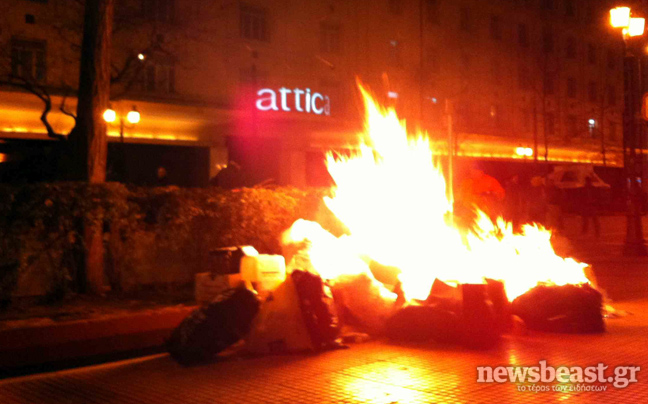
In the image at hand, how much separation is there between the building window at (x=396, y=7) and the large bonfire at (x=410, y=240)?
24845 mm

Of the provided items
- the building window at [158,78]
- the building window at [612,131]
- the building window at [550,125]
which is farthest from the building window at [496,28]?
the building window at [158,78]

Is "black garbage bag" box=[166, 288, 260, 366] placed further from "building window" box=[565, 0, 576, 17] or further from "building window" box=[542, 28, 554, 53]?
"building window" box=[565, 0, 576, 17]

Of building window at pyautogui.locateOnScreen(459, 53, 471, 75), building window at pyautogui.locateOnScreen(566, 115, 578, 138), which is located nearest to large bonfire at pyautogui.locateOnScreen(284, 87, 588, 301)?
building window at pyautogui.locateOnScreen(459, 53, 471, 75)

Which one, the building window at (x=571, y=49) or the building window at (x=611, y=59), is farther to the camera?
the building window at (x=611, y=59)

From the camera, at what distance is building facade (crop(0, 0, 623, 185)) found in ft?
83.0

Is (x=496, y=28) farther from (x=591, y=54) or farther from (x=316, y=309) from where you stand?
(x=316, y=309)

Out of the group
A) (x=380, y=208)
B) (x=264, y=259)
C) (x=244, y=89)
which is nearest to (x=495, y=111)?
(x=244, y=89)

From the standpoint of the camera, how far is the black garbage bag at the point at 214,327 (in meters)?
6.96

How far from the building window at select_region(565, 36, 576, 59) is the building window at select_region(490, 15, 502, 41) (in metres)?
8.64

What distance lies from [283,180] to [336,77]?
7.68 metres

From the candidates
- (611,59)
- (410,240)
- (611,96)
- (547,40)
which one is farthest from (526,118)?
(410,240)

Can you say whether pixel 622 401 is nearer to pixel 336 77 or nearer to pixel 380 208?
pixel 380 208

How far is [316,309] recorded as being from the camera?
7477mm

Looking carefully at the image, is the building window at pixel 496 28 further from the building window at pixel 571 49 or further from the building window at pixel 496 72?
the building window at pixel 571 49
